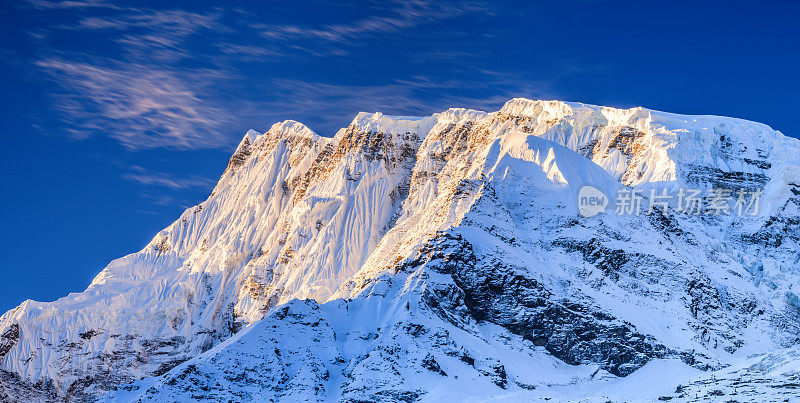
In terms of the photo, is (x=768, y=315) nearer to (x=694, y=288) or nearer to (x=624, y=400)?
(x=694, y=288)

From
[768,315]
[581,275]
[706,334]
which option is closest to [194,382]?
[581,275]

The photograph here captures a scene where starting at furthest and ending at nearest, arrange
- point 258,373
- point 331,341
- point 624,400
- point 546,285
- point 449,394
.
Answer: point 546,285 < point 331,341 < point 258,373 < point 449,394 < point 624,400

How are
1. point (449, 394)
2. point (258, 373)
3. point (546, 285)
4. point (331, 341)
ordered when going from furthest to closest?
point (546, 285), point (331, 341), point (258, 373), point (449, 394)

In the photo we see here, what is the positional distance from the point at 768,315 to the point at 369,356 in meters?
79.9

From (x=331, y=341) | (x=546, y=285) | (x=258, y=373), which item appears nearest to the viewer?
(x=258, y=373)

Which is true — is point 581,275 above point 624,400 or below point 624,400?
above

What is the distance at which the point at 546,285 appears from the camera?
19062 centimetres

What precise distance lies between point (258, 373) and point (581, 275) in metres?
65.8

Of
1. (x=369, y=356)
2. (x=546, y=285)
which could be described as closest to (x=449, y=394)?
(x=369, y=356)

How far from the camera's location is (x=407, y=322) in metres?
173

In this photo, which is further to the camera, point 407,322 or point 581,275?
point 581,275

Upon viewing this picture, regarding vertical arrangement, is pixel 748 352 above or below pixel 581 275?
below

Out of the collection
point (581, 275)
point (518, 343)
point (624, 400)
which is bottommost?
point (624, 400)

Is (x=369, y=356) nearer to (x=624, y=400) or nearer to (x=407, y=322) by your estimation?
(x=407, y=322)
